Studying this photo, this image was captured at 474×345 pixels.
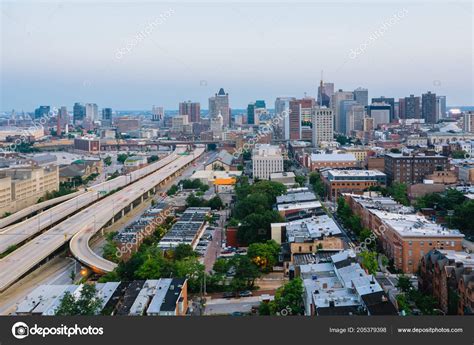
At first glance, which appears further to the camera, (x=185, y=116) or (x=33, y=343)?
(x=185, y=116)

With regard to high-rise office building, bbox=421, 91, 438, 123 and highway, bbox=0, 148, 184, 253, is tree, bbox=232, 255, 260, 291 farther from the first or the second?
high-rise office building, bbox=421, 91, 438, 123

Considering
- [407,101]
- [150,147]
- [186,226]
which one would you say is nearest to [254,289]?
[186,226]

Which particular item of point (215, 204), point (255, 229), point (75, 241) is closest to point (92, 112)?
point (215, 204)

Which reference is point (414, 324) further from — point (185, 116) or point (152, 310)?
point (185, 116)

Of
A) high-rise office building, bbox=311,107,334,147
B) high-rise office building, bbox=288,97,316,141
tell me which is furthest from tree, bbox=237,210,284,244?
high-rise office building, bbox=288,97,316,141

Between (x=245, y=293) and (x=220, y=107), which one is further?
(x=220, y=107)

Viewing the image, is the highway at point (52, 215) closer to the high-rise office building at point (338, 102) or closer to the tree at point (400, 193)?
the tree at point (400, 193)

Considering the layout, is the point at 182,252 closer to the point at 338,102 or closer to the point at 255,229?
the point at 255,229

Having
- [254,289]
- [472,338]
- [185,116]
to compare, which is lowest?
[254,289]
